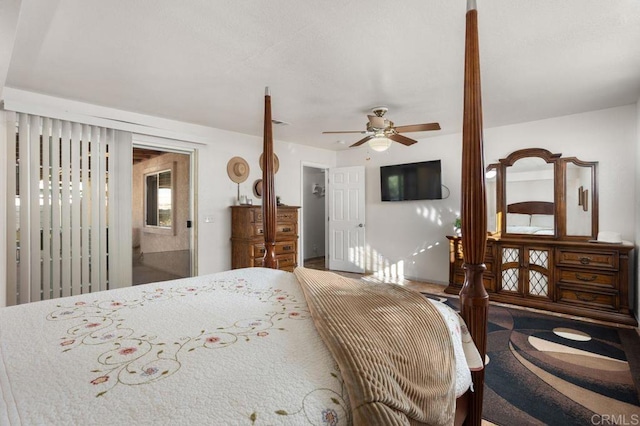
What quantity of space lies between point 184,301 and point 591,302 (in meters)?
4.21

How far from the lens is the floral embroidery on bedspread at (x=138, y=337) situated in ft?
2.50

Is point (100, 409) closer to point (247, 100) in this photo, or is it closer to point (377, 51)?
point (377, 51)

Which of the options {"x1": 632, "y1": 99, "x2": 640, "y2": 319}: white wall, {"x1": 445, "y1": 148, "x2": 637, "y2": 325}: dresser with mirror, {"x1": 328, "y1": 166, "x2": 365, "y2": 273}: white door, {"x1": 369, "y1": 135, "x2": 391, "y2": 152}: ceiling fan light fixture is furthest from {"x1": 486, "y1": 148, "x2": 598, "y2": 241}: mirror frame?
{"x1": 328, "y1": 166, "x2": 365, "y2": 273}: white door

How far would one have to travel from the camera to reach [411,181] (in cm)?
518

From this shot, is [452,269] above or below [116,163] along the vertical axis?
below

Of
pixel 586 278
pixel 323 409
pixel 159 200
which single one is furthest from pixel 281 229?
pixel 323 409

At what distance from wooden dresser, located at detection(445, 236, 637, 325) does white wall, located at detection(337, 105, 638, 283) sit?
500 millimetres

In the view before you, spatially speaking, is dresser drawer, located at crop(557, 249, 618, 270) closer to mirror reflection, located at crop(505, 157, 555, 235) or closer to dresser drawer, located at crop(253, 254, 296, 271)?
mirror reflection, located at crop(505, 157, 555, 235)

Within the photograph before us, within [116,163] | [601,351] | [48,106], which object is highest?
[48,106]

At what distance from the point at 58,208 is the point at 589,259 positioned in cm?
567

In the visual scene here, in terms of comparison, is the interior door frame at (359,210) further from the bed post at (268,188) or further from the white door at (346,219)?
the bed post at (268,188)

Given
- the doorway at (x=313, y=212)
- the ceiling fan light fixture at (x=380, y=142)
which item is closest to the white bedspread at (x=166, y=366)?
the ceiling fan light fixture at (x=380, y=142)

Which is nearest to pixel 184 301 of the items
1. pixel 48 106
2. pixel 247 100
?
pixel 247 100

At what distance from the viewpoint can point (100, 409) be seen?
24.3 inches
